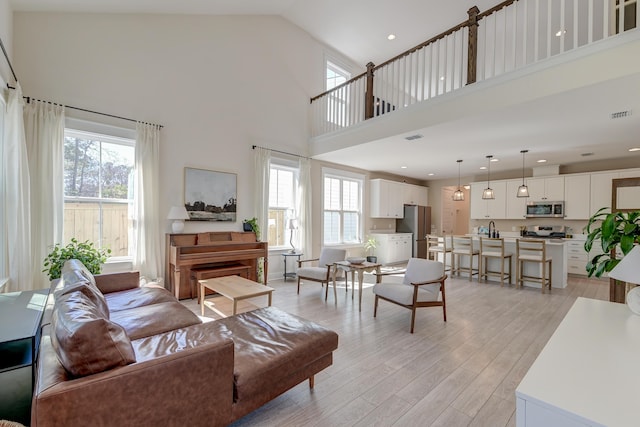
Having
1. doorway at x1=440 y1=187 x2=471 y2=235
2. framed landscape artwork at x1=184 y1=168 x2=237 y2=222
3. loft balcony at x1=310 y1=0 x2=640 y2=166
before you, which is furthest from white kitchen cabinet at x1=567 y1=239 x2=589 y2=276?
framed landscape artwork at x1=184 y1=168 x2=237 y2=222

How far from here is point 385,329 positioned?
324cm

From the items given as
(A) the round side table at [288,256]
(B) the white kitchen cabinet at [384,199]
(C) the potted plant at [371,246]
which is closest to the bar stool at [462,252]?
(C) the potted plant at [371,246]

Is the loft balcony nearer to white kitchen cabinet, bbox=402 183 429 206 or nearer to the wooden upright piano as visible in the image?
the wooden upright piano

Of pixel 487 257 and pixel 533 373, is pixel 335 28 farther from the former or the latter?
pixel 533 373

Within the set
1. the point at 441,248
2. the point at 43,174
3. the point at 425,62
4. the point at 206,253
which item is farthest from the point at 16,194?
the point at 441,248

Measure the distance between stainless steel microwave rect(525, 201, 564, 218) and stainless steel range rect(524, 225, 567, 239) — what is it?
0.34 meters

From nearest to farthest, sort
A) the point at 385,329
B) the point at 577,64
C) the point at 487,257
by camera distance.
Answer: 1. the point at 577,64
2. the point at 385,329
3. the point at 487,257

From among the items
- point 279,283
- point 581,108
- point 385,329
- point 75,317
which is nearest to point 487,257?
point 581,108

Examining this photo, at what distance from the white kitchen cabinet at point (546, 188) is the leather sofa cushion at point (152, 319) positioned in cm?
787

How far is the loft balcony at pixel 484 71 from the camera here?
2.89 meters

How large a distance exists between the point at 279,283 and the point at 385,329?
2.71 metres

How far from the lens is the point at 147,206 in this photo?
160 inches

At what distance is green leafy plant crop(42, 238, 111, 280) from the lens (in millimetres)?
3112

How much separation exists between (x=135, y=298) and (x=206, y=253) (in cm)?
152
